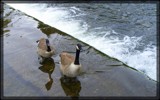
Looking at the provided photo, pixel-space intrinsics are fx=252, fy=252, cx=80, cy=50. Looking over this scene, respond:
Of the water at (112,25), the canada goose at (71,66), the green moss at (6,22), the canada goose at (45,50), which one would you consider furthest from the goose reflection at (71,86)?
the green moss at (6,22)

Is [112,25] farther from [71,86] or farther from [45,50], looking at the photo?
[71,86]

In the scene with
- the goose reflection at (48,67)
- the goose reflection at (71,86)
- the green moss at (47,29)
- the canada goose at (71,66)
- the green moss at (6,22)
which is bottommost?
the goose reflection at (71,86)

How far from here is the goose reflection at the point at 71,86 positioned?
6.30 meters

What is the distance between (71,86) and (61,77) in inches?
21.6

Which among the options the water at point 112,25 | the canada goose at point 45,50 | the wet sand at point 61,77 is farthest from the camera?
the water at point 112,25

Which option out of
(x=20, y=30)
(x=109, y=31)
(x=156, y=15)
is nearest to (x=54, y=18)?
(x=20, y=30)

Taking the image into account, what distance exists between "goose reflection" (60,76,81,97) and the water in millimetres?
2126

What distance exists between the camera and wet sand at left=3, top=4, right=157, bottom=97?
6.41 meters

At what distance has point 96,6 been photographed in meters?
13.2

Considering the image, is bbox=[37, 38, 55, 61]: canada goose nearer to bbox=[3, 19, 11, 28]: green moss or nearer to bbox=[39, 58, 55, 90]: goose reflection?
bbox=[39, 58, 55, 90]: goose reflection

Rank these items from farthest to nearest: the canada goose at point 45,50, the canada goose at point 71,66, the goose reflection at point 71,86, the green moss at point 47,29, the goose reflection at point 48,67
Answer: the green moss at point 47,29 → the canada goose at point 45,50 → the goose reflection at point 48,67 → the canada goose at point 71,66 → the goose reflection at point 71,86

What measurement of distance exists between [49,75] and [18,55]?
174 cm

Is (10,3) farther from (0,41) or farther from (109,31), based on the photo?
(109,31)

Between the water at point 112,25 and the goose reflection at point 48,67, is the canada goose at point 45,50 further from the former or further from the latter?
the water at point 112,25
